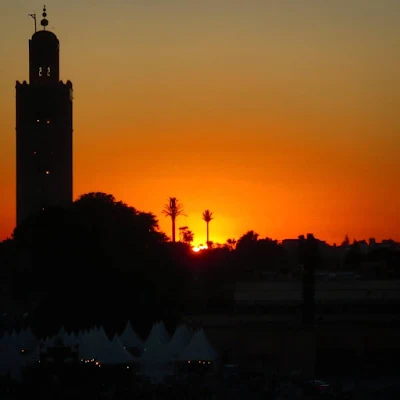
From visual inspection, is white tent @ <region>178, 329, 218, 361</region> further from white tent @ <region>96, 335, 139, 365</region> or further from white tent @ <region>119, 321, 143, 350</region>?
white tent @ <region>119, 321, 143, 350</region>

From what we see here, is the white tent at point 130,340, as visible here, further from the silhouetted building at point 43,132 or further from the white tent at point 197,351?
the silhouetted building at point 43,132

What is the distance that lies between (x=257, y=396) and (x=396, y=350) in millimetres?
17008

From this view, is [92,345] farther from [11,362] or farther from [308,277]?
[308,277]

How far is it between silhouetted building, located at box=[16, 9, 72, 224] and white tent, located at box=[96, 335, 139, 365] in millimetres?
44145

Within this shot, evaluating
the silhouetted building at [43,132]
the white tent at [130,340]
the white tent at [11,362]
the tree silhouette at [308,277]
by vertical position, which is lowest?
the white tent at [11,362]

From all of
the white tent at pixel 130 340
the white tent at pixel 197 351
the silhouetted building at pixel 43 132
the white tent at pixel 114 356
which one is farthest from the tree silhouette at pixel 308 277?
the silhouetted building at pixel 43 132

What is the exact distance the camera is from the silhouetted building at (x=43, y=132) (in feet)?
261

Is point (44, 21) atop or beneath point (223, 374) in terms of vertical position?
atop

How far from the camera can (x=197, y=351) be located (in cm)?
3553

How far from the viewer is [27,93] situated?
269 feet

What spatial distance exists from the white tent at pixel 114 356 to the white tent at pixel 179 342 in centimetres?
179

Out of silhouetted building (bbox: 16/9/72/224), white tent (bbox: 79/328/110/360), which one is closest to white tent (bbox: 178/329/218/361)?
white tent (bbox: 79/328/110/360)

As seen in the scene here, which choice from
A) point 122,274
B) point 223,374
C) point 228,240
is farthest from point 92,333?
point 228,240

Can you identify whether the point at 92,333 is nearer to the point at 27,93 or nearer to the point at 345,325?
the point at 345,325
